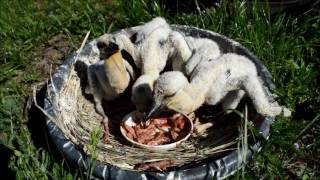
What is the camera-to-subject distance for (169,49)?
12.9 feet

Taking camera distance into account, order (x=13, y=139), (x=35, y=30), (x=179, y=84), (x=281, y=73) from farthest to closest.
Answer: (x=35, y=30)
(x=281, y=73)
(x=13, y=139)
(x=179, y=84)

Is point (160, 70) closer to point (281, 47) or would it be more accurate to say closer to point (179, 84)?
point (179, 84)

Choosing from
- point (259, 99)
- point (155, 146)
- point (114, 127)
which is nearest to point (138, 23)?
point (114, 127)

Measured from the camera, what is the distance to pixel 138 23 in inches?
192

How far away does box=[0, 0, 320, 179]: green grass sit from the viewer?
362 cm

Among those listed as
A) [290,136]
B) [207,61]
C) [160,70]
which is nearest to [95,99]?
[160,70]

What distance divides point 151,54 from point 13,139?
103 cm

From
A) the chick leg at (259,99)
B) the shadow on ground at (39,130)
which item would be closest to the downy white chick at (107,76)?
the shadow on ground at (39,130)

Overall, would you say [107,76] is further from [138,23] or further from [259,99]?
[138,23]

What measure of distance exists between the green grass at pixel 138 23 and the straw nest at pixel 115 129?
0.20 metres

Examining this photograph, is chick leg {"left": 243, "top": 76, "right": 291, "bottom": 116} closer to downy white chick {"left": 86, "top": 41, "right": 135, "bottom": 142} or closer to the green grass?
the green grass

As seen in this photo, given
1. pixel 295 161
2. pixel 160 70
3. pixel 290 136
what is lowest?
pixel 295 161

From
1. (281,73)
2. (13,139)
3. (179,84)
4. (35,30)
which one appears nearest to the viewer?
(179,84)

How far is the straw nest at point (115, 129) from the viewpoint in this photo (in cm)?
351
